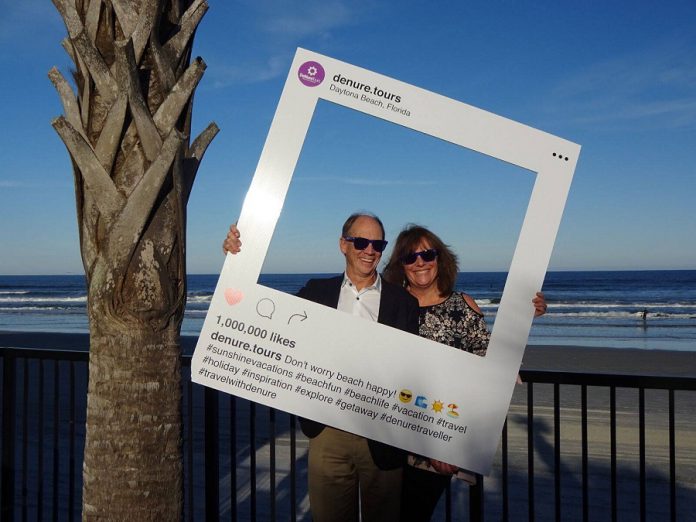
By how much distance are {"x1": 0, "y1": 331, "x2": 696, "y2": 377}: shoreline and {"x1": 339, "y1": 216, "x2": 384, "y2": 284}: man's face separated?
1089 centimetres

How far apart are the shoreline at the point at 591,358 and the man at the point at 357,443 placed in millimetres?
10730

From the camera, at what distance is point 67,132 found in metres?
2.10

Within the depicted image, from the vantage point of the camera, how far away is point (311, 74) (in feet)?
8.61

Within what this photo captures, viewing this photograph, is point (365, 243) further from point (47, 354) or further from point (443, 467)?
point (47, 354)

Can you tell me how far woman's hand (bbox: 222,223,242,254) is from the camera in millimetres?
2562

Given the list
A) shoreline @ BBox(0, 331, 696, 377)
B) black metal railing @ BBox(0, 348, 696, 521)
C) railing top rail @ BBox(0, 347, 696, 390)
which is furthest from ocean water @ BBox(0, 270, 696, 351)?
railing top rail @ BBox(0, 347, 696, 390)

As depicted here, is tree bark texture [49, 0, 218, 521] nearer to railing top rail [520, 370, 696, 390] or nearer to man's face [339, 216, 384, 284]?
man's face [339, 216, 384, 284]

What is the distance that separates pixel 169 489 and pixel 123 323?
66 cm

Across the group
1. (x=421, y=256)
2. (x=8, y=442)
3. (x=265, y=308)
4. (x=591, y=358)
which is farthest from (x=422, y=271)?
(x=591, y=358)

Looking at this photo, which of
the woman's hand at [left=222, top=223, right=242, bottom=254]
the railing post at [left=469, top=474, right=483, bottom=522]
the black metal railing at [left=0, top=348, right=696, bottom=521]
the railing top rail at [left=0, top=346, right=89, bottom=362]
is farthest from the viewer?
the railing top rail at [left=0, top=346, right=89, bottom=362]

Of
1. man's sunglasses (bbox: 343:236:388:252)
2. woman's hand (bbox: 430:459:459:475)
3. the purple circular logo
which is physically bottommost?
woman's hand (bbox: 430:459:459:475)

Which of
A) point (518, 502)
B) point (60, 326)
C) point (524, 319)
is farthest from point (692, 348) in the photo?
point (60, 326)

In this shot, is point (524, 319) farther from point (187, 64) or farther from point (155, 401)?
point (187, 64)

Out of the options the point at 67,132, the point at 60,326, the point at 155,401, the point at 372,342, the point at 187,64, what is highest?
the point at 187,64
